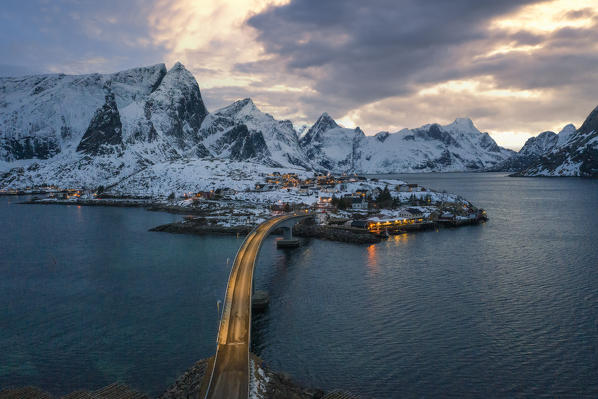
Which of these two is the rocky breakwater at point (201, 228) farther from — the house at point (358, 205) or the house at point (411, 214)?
the house at point (358, 205)

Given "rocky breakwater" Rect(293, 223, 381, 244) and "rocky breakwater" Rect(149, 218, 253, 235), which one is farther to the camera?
"rocky breakwater" Rect(149, 218, 253, 235)

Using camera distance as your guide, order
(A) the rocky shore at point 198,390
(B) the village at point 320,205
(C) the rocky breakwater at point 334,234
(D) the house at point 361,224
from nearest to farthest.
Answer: (A) the rocky shore at point 198,390 < (C) the rocky breakwater at point 334,234 < (D) the house at point 361,224 < (B) the village at point 320,205

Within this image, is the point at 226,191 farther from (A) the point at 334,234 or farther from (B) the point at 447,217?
(B) the point at 447,217

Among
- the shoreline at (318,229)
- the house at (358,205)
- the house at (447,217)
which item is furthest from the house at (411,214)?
the house at (358,205)

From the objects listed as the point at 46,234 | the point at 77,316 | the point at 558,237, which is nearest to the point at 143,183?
the point at 46,234

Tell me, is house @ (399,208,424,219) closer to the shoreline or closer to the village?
the village

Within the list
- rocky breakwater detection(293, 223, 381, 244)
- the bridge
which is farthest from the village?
the bridge
